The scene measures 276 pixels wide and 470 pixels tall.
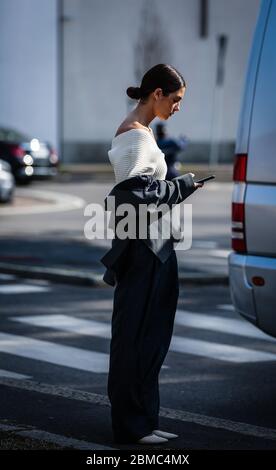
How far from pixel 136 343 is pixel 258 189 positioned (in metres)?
1.46

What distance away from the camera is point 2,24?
44.9 metres

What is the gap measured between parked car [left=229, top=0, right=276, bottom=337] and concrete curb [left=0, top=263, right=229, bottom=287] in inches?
232

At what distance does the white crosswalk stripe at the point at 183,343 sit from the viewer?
29.8 feet

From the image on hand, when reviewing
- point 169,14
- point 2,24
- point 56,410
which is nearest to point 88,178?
point 2,24

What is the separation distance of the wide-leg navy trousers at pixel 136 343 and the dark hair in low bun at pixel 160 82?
0.72 meters

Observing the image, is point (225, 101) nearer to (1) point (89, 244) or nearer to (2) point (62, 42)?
(2) point (62, 42)

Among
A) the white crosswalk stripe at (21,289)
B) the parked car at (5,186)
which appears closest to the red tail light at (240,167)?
the white crosswalk stripe at (21,289)

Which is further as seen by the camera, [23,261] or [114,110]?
[114,110]

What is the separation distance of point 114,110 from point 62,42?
3246mm

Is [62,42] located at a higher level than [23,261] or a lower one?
higher

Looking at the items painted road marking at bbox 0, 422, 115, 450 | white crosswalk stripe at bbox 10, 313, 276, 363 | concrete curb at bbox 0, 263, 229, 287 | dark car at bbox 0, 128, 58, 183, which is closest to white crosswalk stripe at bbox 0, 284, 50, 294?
concrete curb at bbox 0, 263, 229, 287

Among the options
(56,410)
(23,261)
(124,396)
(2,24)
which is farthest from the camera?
(2,24)

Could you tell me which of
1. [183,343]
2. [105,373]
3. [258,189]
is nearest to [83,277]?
[183,343]

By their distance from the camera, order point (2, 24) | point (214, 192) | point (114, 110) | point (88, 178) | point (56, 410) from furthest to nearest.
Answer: point (114, 110) < point (2, 24) < point (88, 178) < point (214, 192) < point (56, 410)
